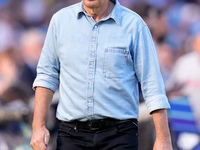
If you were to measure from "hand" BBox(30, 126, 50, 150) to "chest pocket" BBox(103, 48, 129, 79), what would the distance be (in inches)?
22.0

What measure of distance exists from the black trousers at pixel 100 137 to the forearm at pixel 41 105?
0.19 metres

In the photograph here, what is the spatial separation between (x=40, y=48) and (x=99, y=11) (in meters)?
2.88

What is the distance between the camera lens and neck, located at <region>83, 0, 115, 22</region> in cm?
346

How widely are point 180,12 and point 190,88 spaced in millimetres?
947

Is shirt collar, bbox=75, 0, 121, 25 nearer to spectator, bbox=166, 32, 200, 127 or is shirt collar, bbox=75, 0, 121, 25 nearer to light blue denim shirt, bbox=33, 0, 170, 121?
light blue denim shirt, bbox=33, 0, 170, 121

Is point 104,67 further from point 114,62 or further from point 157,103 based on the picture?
point 157,103

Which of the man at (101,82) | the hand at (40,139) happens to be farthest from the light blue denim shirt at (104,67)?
the hand at (40,139)

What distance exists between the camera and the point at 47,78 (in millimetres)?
3496

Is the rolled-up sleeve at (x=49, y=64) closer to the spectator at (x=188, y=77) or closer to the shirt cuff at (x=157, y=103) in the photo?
the shirt cuff at (x=157, y=103)

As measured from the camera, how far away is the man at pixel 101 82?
3.34 metres

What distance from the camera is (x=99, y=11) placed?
3473 millimetres

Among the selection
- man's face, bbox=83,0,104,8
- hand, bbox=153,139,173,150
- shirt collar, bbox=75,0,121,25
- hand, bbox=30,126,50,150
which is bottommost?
hand, bbox=153,139,173,150

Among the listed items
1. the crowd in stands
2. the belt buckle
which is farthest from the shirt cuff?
the crowd in stands

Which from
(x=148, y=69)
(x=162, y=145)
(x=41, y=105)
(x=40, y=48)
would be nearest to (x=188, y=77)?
(x=40, y=48)
